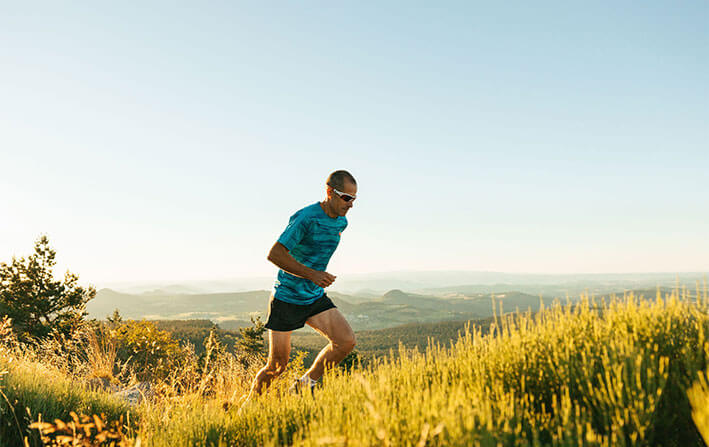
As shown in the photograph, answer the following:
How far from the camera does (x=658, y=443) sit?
229 cm

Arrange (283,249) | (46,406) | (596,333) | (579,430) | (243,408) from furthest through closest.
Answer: (46,406) < (283,249) < (243,408) < (596,333) < (579,430)

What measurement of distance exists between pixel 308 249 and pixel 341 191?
664 millimetres

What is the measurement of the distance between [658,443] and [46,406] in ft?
16.8

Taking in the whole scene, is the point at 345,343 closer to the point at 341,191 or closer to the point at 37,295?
the point at 341,191

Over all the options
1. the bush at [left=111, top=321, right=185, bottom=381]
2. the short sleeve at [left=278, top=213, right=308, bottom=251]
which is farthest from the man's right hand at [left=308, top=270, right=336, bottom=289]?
the bush at [left=111, top=321, right=185, bottom=381]

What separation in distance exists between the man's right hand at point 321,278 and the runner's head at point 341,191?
0.73m

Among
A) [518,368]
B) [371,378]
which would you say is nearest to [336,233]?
[371,378]

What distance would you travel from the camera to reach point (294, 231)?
13.5 feet

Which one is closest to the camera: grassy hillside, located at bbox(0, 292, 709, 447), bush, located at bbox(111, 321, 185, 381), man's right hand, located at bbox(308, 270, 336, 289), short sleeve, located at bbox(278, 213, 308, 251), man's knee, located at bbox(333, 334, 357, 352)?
grassy hillside, located at bbox(0, 292, 709, 447)

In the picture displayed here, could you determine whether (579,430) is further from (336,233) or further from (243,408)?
(336,233)

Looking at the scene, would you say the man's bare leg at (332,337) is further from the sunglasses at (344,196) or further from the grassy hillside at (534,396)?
the sunglasses at (344,196)

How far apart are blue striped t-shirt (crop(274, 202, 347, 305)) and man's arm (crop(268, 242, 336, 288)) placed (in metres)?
0.19

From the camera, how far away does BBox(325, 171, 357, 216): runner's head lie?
169 inches

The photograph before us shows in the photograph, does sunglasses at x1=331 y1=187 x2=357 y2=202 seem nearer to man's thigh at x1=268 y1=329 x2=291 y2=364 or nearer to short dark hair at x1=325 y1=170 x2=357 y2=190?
short dark hair at x1=325 y1=170 x2=357 y2=190
